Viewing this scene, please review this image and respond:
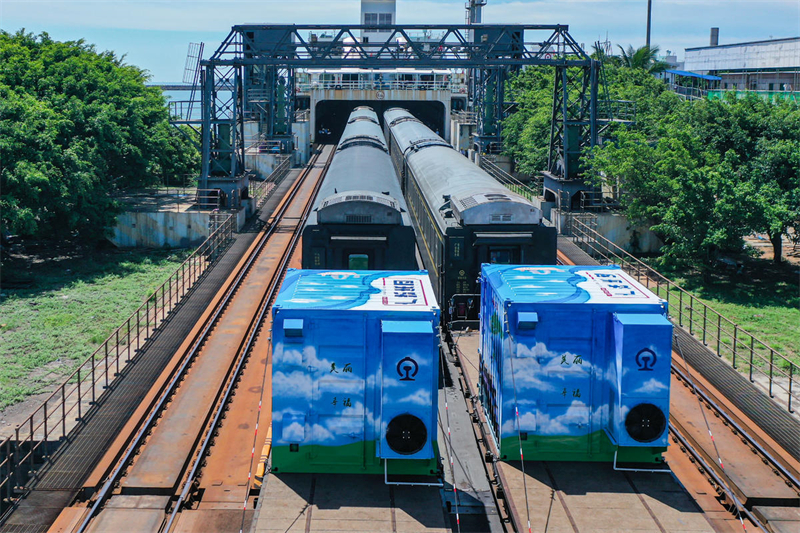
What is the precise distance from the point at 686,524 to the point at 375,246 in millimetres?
9026

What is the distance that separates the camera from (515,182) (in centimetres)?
4175

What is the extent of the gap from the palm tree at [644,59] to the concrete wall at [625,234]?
26.1 meters

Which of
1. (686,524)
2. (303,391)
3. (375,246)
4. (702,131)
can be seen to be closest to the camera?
(686,524)

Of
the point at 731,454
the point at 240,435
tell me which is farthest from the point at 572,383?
the point at 240,435

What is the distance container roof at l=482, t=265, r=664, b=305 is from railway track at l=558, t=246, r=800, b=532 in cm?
283

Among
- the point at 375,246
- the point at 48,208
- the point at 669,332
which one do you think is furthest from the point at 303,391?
the point at 48,208

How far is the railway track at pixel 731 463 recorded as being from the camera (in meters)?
10.9

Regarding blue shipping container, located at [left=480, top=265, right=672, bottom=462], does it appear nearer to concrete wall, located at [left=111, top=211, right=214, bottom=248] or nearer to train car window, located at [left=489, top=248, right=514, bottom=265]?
train car window, located at [left=489, top=248, right=514, bottom=265]

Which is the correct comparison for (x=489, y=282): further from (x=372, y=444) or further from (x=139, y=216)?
(x=139, y=216)

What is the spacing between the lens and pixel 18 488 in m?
11.7

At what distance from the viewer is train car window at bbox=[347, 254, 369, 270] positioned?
16719 mm

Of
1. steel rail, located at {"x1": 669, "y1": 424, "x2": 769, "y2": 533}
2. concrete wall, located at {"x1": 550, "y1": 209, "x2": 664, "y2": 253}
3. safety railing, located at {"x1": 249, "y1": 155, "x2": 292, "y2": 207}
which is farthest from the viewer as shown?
safety railing, located at {"x1": 249, "y1": 155, "x2": 292, "y2": 207}

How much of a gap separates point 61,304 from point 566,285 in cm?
1971

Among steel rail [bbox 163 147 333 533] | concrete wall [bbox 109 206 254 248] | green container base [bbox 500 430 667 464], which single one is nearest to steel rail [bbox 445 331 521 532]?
green container base [bbox 500 430 667 464]
